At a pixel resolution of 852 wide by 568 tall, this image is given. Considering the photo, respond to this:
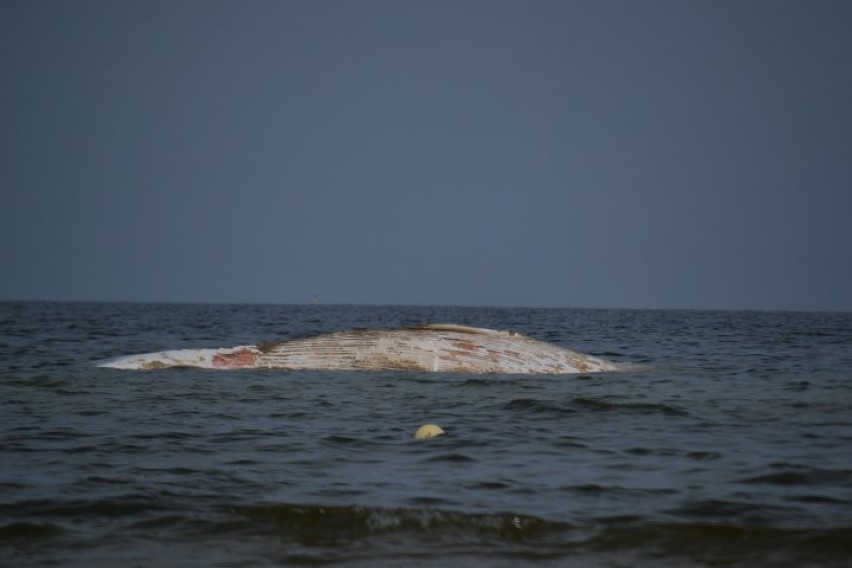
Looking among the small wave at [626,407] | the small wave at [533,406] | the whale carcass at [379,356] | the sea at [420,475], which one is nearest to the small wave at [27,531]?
the sea at [420,475]

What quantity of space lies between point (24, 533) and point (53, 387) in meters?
7.53

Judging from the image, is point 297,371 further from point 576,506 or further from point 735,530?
point 735,530

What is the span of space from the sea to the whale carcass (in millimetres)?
1326

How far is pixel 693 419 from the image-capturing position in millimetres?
9258

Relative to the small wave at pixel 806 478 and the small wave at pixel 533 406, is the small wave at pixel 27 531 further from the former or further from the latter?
the small wave at pixel 533 406

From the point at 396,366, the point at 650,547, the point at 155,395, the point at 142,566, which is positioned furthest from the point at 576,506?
the point at 396,366

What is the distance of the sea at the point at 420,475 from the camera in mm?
4688

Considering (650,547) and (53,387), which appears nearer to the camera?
(650,547)

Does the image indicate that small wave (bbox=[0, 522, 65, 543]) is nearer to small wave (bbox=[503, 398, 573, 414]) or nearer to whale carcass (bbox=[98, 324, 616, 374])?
small wave (bbox=[503, 398, 573, 414])

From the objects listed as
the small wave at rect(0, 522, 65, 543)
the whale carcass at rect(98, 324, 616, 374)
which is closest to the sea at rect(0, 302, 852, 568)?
the small wave at rect(0, 522, 65, 543)

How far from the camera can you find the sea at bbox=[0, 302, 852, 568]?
4.69 m

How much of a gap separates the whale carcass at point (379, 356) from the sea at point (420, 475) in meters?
1.33

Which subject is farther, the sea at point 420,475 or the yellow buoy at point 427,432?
the yellow buoy at point 427,432

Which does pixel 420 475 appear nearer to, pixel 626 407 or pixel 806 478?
pixel 806 478
